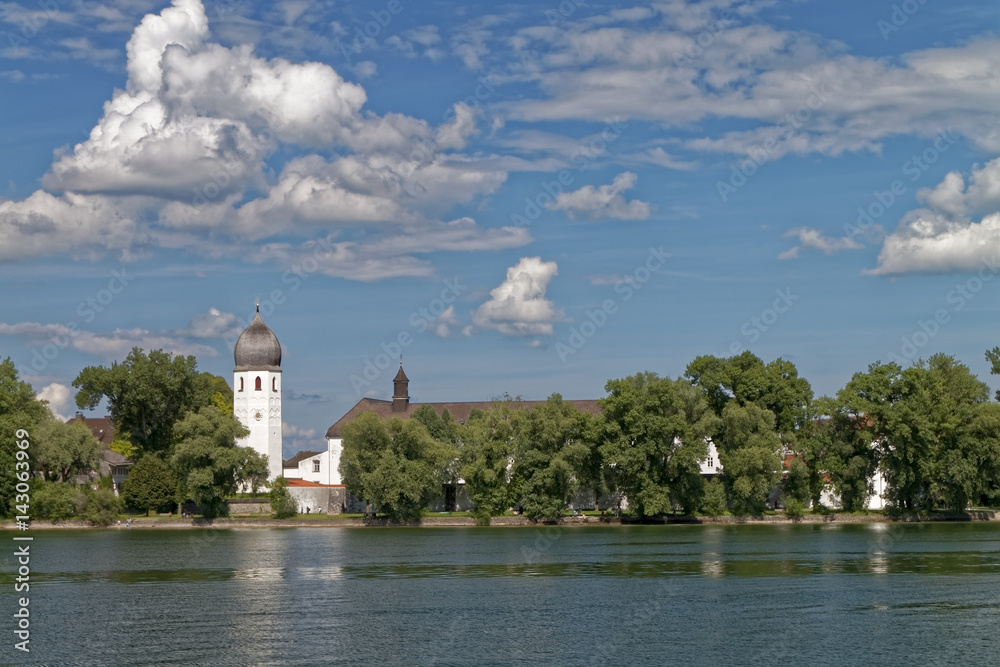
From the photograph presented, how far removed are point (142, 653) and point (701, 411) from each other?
63638mm

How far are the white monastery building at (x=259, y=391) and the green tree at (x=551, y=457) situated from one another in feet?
112

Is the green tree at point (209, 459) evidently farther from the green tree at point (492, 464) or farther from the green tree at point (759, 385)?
the green tree at point (759, 385)

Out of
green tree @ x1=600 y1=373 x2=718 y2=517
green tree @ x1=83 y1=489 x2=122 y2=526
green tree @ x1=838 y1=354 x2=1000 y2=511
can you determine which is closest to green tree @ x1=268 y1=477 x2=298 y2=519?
green tree @ x1=83 y1=489 x2=122 y2=526

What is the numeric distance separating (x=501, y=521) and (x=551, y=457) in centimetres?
723

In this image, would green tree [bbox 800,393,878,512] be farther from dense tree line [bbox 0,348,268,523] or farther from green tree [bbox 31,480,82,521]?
green tree [bbox 31,480,82,521]

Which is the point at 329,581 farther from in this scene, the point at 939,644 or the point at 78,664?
the point at 939,644

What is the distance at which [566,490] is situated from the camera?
295 feet

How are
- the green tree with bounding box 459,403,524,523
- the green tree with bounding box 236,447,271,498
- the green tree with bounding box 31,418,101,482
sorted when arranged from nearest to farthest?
the green tree with bounding box 459,403,524,523 < the green tree with bounding box 31,418,101,482 < the green tree with bounding box 236,447,271,498

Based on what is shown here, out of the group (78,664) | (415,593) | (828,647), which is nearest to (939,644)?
(828,647)

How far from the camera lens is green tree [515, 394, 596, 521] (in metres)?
88.9

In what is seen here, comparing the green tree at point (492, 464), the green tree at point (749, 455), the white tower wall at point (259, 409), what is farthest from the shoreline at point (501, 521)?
the white tower wall at point (259, 409)

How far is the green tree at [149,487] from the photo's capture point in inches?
3873

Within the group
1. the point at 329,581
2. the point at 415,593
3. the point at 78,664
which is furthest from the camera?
the point at 329,581

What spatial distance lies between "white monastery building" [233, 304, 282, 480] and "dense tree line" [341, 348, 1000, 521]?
25.6 meters
